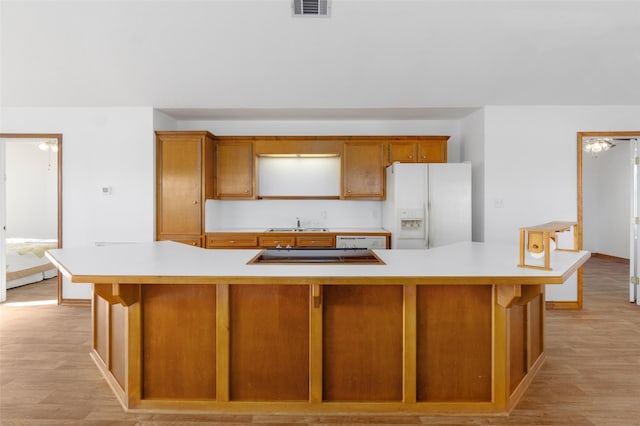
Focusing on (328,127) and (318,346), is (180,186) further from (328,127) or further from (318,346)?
(318,346)

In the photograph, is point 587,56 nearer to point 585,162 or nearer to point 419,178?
point 419,178

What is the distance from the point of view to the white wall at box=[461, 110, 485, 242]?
4.32 meters

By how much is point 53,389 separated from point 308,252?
1910 mm

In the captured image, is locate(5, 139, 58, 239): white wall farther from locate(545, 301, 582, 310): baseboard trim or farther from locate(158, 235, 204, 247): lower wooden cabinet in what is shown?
locate(545, 301, 582, 310): baseboard trim

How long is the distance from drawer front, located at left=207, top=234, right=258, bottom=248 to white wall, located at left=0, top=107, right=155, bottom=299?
28.5 inches

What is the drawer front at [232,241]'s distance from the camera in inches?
171

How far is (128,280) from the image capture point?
5.93ft

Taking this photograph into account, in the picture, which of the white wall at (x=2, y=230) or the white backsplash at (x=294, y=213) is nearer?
the white wall at (x=2, y=230)

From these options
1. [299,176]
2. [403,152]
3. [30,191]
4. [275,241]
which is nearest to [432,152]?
[403,152]

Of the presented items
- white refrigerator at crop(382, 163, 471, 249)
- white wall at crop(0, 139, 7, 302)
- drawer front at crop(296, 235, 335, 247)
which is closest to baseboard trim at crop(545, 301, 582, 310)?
white refrigerator at crop(382, 163, 471, 249)

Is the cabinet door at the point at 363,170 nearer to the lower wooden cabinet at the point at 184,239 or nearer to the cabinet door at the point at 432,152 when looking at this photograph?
the cabinet door at the point at 432,152

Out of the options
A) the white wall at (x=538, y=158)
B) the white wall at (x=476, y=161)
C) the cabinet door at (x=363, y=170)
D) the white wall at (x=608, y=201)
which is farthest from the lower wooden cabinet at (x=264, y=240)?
the white wall at (x=608, y=201)

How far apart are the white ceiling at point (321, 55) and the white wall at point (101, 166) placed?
7.3 inches

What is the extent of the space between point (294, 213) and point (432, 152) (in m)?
2.02
